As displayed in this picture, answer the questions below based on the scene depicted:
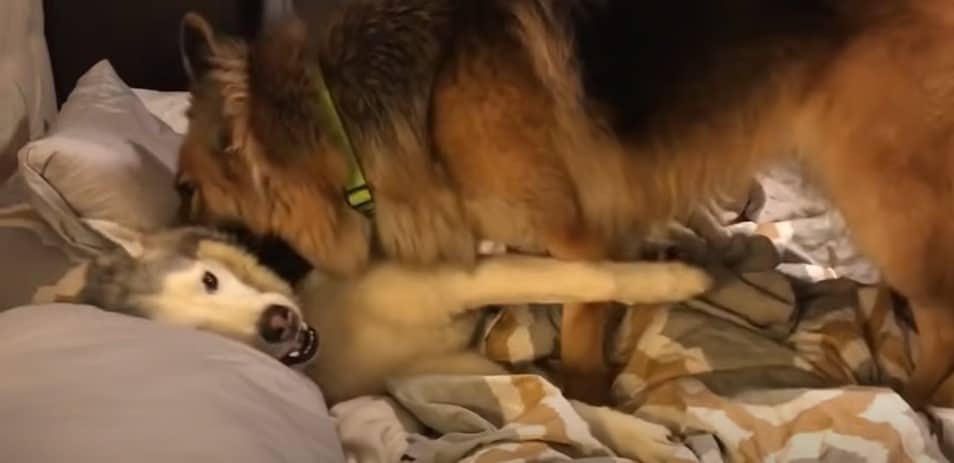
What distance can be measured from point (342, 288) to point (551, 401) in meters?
0.44

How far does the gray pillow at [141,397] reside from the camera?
4.03 feet

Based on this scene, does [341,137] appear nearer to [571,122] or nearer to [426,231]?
[426,231]

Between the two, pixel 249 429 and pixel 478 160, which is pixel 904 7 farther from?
pixel 249 429

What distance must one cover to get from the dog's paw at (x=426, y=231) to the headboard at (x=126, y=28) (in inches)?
31.0

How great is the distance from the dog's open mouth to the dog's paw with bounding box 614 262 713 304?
50 cm

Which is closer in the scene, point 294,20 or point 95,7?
point 294,20

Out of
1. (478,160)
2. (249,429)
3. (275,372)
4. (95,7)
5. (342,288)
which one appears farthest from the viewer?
(95,7)

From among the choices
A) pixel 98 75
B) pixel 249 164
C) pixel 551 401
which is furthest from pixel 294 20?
pixel 551 401

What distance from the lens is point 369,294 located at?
6.15 ft

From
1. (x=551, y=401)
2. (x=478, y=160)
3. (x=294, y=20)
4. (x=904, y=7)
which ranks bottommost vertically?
(x=551, y=401)

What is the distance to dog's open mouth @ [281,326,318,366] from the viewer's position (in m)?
1.71

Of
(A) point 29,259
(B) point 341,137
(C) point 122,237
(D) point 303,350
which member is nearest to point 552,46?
(B) point 341,137

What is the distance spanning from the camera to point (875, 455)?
1.59 metres

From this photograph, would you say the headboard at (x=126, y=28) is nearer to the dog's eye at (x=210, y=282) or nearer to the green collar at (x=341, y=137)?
the green collar at (x=341, y=137)
